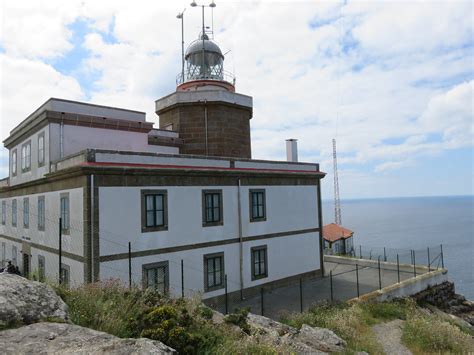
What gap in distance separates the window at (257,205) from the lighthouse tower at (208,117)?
4.15 m

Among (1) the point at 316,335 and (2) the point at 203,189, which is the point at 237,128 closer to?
(2) the point at 203,189

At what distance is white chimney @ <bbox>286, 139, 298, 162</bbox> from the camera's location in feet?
83.6

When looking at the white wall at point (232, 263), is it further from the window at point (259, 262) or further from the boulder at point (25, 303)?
the boulder at point (25, 303)

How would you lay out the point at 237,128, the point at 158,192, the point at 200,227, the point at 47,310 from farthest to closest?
the point at 237,128, the point at 200,227, the point at 158,192, the point at 47,310

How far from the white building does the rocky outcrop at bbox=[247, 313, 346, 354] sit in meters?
5.81

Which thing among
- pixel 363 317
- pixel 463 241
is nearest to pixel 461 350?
pixel 363 317

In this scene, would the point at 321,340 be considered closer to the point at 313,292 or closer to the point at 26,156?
the point at 313,292

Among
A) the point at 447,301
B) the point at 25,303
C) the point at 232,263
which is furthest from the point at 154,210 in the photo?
the point at 447,301

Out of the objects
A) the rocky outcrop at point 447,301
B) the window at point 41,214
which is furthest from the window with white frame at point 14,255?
the rocky outcrop at point 447,301

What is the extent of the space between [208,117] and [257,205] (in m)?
6.85

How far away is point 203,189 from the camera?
58.5 ft

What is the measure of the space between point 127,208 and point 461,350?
13.0 m

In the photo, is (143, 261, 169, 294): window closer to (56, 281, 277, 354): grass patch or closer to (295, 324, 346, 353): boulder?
(295, 324, 346, 353): boulder

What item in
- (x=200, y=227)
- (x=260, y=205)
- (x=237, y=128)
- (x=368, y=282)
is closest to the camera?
(x=200, y=227)
